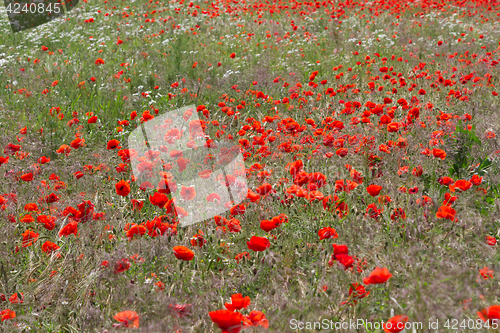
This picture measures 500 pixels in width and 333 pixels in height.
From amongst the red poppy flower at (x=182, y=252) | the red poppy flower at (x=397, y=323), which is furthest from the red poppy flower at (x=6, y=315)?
the red poppy flower at (x=397, y=323)

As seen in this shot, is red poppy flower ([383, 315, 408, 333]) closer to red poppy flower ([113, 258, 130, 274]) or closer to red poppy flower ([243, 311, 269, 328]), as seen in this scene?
red poppy flower ([243, 311, 269, 328])

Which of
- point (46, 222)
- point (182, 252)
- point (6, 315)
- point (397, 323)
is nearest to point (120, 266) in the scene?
point (182, 252)

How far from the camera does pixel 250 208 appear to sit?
2705 mm

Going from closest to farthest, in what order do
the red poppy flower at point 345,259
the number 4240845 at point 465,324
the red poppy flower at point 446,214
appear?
the number 4240845 at point 465,324, the red poppy flower at point 345,259, the red poppy flower at point 446,214

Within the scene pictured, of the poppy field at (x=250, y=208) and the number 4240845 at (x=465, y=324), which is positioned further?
the poppy field at (x=250, y=208)

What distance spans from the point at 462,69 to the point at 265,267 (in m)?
5.24

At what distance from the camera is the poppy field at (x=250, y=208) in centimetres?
171

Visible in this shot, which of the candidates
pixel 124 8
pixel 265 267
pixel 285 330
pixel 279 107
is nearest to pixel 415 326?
pixel 285 330

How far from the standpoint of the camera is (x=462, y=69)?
5727 millimetres

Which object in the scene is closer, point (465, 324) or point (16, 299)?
point (465, 324)

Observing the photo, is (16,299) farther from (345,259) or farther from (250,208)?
(345,259)

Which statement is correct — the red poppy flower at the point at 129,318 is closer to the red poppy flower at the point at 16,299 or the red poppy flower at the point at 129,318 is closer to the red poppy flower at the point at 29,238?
the red poppy flower at the point at 16,299

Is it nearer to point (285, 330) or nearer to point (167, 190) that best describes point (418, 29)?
point (167, 190)

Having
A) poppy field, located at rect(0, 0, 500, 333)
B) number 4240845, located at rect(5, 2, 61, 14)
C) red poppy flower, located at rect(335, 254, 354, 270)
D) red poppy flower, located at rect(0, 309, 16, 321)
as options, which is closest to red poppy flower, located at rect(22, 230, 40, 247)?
poppy field, located at rect(0, 0, 500, 333)
